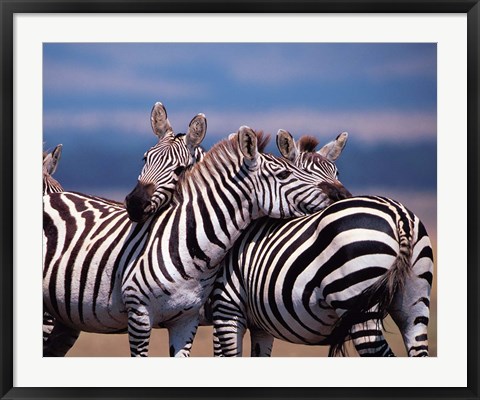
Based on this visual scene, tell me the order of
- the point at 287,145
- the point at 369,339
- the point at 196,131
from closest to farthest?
the point at 369,339, the point at 287,145, the point at 196,131

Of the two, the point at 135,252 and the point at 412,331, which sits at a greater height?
the point at 135,252

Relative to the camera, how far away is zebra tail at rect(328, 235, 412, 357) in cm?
913

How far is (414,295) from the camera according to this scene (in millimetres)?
9383

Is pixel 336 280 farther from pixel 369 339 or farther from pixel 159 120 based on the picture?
pixel 159 120

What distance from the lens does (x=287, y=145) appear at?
9984 millimetres

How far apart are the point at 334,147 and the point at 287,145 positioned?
51 cm

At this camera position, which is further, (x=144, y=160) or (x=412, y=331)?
(x=144, y=160)

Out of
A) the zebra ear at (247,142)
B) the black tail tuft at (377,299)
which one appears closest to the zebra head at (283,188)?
the zebra ear at (247,142)

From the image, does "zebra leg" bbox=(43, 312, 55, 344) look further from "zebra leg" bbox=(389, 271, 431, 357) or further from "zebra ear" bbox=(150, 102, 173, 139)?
"zebra leg" bbox=(389, 271, 431, 357)

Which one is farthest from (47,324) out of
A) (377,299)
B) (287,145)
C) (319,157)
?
(377,299)
